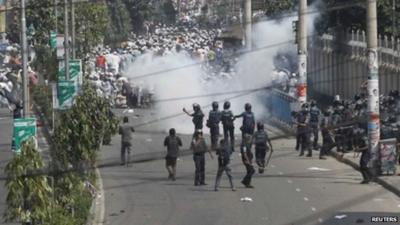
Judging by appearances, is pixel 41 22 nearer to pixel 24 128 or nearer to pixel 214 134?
pixel 214 134

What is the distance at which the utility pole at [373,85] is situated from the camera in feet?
74.9

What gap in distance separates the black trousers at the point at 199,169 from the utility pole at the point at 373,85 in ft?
A: 12.8

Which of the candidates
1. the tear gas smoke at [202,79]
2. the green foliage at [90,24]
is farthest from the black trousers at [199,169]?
the green foliage at [90,24]

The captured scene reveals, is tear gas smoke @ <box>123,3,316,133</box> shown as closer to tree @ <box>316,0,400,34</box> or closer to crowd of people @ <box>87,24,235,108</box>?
crowd of people @ <box>87,24,235,108</box>

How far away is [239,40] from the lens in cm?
5666

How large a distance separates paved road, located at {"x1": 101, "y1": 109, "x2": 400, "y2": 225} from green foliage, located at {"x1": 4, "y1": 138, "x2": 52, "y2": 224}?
4.44m

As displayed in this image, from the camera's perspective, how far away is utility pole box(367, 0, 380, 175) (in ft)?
74.9

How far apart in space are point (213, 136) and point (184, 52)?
18969mm

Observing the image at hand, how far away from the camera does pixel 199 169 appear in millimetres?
22203

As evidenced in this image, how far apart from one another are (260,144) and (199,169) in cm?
213

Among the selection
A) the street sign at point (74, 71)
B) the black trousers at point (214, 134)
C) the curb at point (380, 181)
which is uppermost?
the street sign at point (74, 71)

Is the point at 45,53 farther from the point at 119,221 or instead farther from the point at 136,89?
the point at 119,221

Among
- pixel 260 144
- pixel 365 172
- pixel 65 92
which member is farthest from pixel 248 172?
pixel 65 92

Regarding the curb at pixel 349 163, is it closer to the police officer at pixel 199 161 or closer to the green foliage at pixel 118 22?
the police officer at pixel 199 161
